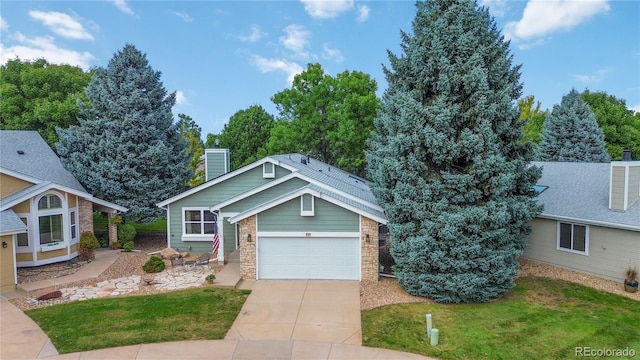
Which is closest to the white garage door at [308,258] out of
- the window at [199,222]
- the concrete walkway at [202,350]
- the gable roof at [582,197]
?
the concrete walkway at [202,350]

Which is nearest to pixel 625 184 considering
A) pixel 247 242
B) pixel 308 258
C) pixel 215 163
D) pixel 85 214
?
pixel 308 258

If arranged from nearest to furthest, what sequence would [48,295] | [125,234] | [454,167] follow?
[48,295] → [454,167] → [125,234]

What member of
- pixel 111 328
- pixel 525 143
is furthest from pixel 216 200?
pixel 525 143

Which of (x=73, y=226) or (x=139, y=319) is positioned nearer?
(x=139, y=319)

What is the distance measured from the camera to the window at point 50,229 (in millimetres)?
15886

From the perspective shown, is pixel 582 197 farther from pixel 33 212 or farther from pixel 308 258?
pixel 33 212

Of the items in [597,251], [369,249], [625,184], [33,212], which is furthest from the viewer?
[33,212]

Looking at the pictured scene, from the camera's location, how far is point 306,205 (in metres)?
14.0

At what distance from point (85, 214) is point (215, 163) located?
672 centimetres

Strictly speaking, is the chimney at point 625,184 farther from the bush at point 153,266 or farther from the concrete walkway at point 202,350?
the bush at point 153,266

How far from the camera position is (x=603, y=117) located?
34.0m

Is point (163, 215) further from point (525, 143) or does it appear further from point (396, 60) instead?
point (525, 143)

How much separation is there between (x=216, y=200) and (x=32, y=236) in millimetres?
7653

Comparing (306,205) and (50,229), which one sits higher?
(306,205)
